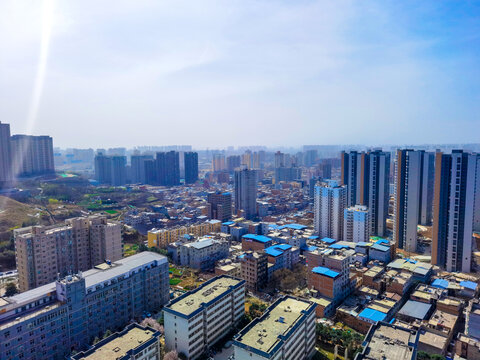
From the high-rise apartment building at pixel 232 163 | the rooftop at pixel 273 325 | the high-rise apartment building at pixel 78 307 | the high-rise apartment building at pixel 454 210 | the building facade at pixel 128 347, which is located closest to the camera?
the building facade at pixel 128 347

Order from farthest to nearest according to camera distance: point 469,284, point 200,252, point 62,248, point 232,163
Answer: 1. point 232,163
2. point 200,252
3. point 62,248
4. point 469,284

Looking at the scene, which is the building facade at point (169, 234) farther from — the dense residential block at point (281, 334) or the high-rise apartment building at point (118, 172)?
the high-rise apartment building at point (118, 172)

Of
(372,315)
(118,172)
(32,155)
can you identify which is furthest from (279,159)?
(372,315)

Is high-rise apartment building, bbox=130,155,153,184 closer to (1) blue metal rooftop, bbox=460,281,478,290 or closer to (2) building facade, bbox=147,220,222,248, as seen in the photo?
(2) building facade, bbox=147,220,222,248

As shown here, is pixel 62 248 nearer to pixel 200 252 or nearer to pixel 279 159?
pixel 200 252

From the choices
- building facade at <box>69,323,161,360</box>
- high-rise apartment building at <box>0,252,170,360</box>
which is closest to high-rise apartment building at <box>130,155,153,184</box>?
high-rise apartment building at <box>0,252,170,360</box>

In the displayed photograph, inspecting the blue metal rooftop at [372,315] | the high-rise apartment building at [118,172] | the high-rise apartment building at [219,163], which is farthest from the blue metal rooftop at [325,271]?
the high-rise apartment building at [219,163]

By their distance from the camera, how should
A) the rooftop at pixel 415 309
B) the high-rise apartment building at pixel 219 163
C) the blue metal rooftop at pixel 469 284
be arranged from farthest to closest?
the high-rise apartment building at pixel 219 163 → the blue metal rooftop at pixel 469 284 → the rooftop at pixel 415 309

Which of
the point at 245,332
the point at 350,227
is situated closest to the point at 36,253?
the point at 245,332
